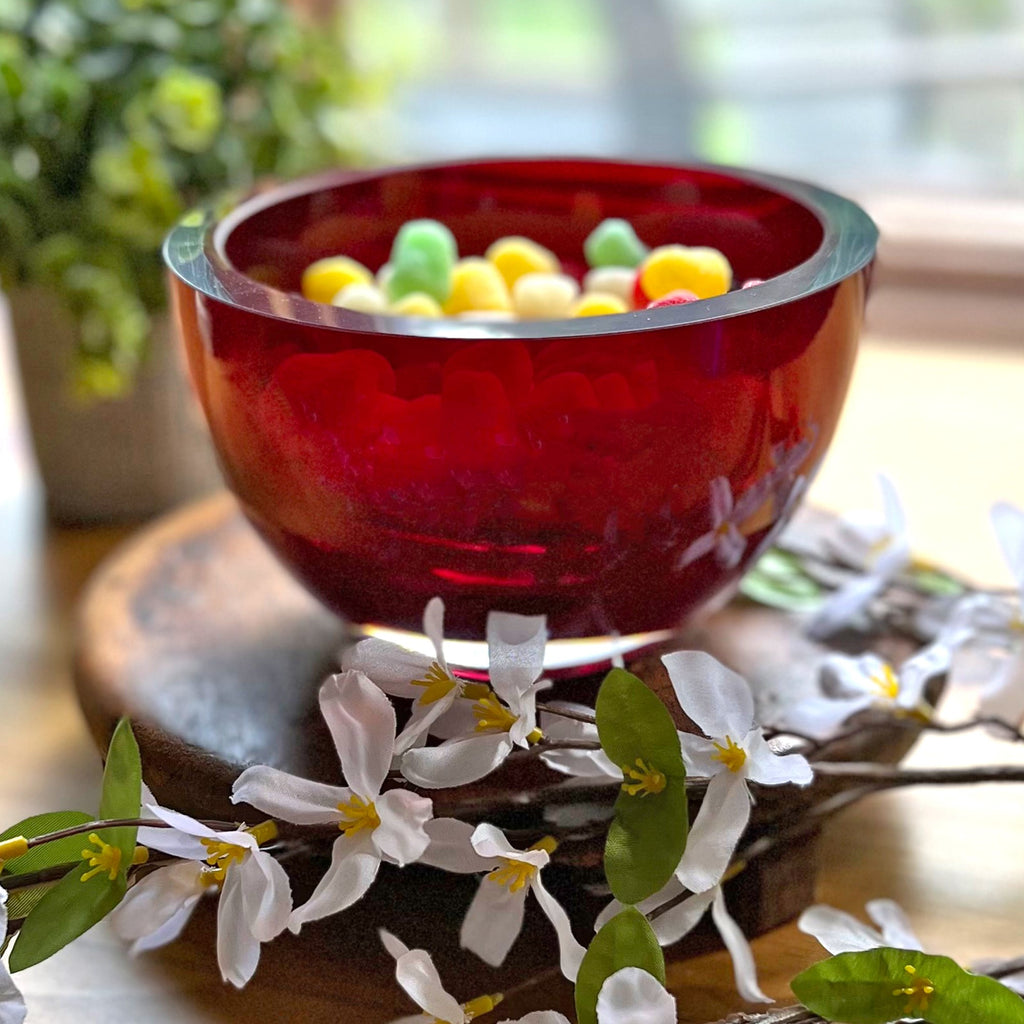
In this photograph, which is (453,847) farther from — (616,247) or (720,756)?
(616,247)

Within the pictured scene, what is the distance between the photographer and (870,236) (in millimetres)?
398

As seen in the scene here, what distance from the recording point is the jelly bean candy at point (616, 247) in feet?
1.60

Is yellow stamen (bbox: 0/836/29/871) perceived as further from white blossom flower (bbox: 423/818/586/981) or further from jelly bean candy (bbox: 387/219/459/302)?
jelly bean candy (bbox: 387/219/459/302)

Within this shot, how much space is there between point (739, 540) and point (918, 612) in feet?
0.39

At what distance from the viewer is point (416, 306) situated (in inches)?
17.8

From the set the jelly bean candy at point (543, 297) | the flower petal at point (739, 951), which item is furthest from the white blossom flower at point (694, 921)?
the jelly bean candy at point (543, 297)

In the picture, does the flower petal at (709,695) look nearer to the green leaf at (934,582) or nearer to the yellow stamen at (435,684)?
the yellow stamen at (435,684)

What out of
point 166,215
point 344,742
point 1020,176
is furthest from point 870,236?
point 1020,176

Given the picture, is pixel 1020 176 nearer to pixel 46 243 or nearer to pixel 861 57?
pixel 861 57

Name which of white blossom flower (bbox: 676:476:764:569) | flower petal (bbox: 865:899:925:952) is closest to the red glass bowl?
white blossom flower (bbox: 676:476:764:569)

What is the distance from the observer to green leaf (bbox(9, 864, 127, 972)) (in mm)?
303

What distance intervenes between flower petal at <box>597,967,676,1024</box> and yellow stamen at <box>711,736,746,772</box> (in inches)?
2.1

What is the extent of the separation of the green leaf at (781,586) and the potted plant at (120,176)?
29 centimetres

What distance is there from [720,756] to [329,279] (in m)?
0.23
